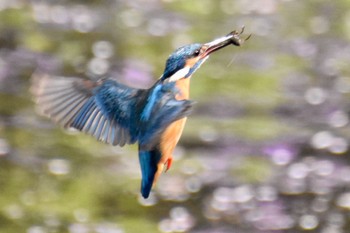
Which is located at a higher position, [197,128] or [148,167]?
[197,128]

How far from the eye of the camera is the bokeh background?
2658mm

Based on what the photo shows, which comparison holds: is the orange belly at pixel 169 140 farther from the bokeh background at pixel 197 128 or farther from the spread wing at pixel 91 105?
the bokeh background at pixel 197 128

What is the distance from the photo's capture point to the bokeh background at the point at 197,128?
8.72ft

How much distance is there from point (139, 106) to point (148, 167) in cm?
5

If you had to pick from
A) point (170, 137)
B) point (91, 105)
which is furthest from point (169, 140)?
point (91, 105)

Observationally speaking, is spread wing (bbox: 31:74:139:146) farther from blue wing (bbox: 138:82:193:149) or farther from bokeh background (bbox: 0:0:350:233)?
bokeh background (bbox: 0:0:350:233)

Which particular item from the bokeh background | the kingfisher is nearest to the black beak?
the kingfisher

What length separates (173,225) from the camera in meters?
2.63

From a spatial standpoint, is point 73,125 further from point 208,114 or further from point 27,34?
point 27,34

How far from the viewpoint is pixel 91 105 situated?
65 cm

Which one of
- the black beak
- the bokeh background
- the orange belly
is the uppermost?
the bokeh background

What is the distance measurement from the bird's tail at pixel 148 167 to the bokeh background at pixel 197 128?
1.99m

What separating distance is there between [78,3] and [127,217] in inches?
37.2

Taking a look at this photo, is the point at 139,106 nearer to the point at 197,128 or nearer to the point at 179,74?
the point at 179,74
